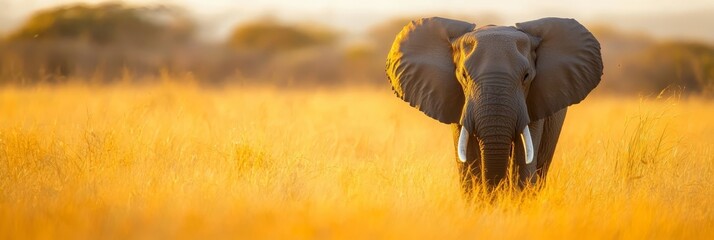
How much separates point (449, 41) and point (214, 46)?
2700cm

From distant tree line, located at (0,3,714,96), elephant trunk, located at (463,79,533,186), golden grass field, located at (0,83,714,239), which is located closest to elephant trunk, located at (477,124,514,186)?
elephant trunk, located at (463,79,533,186)

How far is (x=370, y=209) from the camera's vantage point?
593 cm

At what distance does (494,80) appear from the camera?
6230mm

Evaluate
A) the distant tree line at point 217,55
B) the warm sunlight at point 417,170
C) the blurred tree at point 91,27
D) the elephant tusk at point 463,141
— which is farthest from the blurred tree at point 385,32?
the elephant tusk at point 463,141

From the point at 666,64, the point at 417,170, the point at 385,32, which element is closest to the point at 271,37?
the point at 385,32

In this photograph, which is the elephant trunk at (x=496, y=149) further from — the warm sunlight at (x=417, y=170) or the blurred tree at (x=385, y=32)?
the blurred tree at (x=385, y=32)

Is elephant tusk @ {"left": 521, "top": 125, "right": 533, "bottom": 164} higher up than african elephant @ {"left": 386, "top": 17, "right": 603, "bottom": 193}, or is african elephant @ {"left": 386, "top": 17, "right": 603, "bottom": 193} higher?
african elephant @ {"left": 386, "top": 17, "right": 603, "bottom": 193}

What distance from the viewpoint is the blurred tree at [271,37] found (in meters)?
34.6

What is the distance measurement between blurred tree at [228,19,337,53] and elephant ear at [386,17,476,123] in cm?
2653

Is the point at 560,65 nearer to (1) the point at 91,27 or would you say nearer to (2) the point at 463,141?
(2) the point at 463,141

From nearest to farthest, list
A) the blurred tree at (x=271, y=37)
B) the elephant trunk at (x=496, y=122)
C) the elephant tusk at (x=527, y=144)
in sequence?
the elephant trunk at (x=496, y=122), the elephant tusk at (x=527, y=144), the blurred tree at (x=271, y=37)

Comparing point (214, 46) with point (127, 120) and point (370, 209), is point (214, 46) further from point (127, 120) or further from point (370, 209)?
point (370, 209)

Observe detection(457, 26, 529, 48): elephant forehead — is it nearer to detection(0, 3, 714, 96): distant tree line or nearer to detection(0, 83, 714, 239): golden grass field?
detection(0, 83, 714, 239): golden grass field

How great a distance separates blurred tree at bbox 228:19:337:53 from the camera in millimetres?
34594
